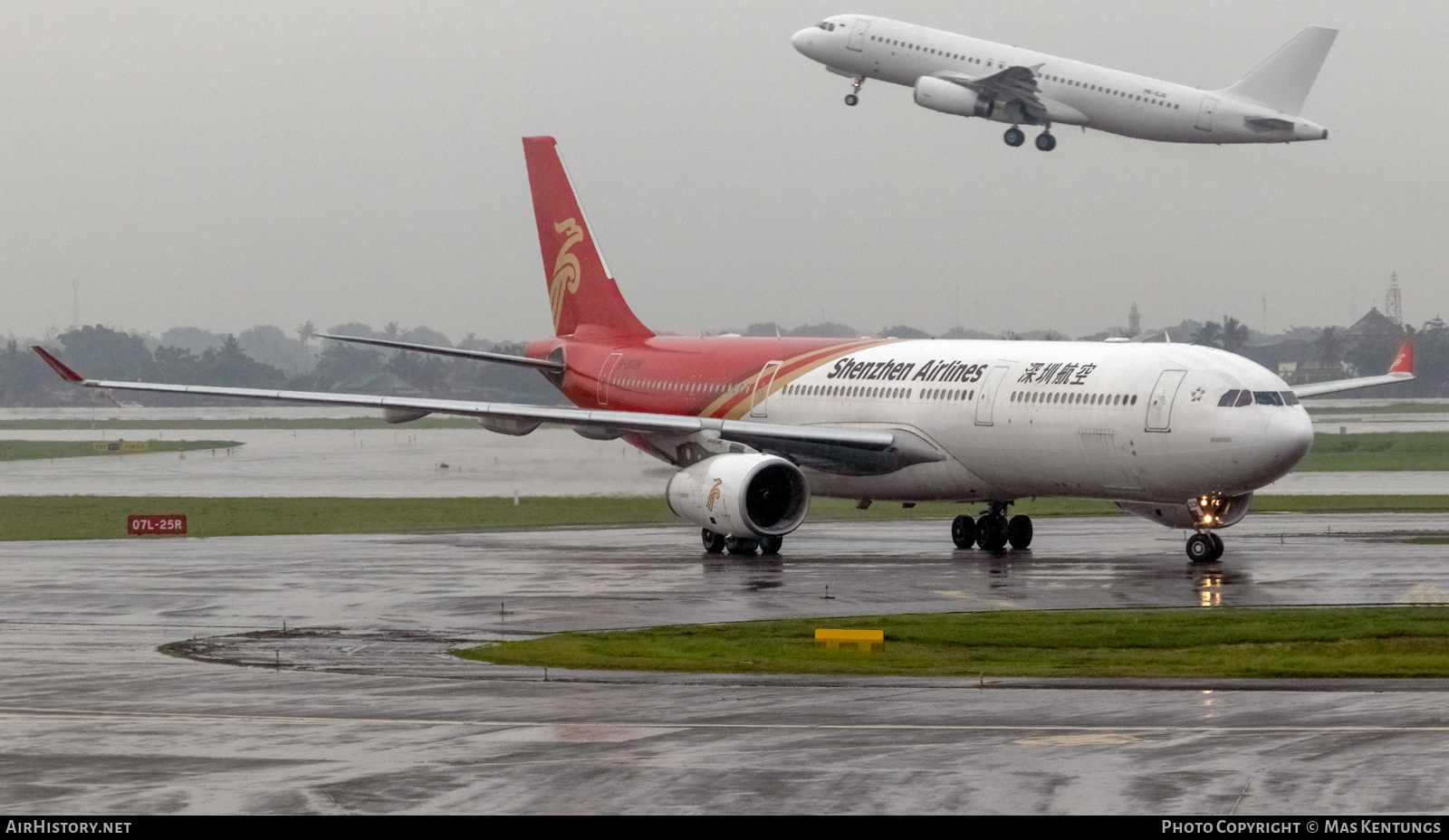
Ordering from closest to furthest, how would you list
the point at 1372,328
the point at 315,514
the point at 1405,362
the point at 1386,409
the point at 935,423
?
the point at 935,423 → the point at 1405,362 → the point at 315,514 → the point at 1386,409 → the point at 1372,328

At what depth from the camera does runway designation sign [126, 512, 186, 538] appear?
158 ft

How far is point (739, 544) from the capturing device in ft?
132

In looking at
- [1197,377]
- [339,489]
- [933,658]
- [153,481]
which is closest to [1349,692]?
[933,658]

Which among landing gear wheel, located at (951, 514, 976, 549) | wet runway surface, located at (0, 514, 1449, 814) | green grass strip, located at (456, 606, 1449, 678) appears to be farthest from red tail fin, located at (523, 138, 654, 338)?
green grass strip, located at (456, 606, 1449, 678)

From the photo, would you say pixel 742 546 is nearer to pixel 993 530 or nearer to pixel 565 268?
pixel 993 530

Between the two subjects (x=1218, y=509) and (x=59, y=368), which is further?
(x=59, y=368)

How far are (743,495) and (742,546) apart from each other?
1989mm

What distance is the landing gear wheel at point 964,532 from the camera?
1633 inches

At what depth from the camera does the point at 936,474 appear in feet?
132

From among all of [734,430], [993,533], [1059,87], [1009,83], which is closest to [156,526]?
[734,430]

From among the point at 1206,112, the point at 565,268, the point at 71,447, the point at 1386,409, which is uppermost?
the point at 1206,112

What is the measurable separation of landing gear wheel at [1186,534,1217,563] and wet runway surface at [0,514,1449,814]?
2.40 meters

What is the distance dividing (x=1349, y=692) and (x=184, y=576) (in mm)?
22415
